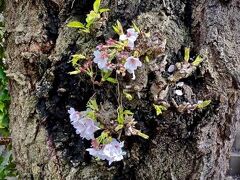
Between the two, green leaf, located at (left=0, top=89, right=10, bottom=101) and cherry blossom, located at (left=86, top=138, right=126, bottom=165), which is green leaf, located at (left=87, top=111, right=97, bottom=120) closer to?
cherry blossom, located at (left=86, top=138, right=126, bottom=165)

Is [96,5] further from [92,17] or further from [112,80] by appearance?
[112,80]

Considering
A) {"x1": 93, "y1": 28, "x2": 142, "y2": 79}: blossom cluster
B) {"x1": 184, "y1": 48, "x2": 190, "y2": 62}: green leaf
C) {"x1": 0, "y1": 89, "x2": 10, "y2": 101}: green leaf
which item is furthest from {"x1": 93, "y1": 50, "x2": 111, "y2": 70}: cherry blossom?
{"x1": 0, "y1": 89, "x2": 10, "y2": 101}: green leaf

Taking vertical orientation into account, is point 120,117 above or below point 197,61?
below

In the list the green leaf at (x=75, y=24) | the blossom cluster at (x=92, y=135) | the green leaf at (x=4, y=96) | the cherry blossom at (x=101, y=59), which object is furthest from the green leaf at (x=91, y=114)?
the green leaf at (x=4, y=96)

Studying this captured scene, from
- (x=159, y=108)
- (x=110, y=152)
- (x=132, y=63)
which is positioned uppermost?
(x=132, y=63)

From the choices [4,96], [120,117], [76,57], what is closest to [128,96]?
[120,117]

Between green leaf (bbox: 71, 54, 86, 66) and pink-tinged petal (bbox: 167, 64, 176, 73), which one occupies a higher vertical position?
green leaf (bbox: 71, 54, 86, 66)

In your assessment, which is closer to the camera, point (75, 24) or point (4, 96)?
point (75, 24)
